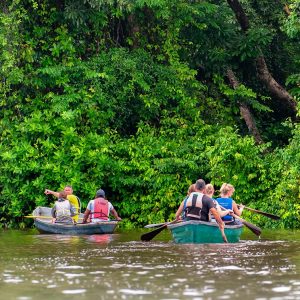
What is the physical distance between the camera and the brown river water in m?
11.6

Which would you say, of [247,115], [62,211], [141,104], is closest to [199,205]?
[62,211]

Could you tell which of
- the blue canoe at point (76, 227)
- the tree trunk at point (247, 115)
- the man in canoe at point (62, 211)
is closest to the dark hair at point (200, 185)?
the blue canoe at point (76, 227)

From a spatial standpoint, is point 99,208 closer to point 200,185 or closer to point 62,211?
point 62,211

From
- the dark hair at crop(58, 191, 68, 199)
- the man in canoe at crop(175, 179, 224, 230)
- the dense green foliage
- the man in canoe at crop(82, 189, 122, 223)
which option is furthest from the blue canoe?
the man in canoe at crop(175, 179, 224, 230)

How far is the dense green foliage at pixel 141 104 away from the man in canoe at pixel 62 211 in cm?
288

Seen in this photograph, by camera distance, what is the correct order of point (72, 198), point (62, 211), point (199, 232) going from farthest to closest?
point (72, 198) → point (62, 211) → point (199, 232)

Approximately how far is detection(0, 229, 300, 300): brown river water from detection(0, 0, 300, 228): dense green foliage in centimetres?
704

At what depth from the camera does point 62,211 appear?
25703 mm

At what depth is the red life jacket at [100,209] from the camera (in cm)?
2539

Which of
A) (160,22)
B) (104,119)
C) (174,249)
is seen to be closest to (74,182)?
(104,119)

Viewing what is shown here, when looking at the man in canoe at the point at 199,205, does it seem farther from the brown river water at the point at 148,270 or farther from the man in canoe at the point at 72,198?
the man in canoe at the point at 72,198

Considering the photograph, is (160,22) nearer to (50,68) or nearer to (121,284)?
(50,68)

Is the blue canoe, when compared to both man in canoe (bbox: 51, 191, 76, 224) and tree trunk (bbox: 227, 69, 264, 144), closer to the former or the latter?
man in canoe (bbox: 51, 191, 76, 224)

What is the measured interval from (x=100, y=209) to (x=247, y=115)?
32.1 ft
